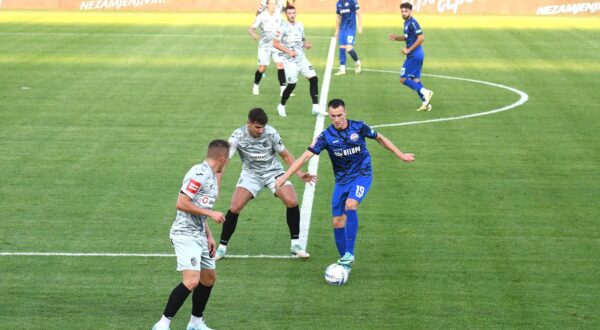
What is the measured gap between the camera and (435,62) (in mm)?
33375

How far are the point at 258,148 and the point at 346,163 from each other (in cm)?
124

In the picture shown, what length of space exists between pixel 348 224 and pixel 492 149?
318 inches

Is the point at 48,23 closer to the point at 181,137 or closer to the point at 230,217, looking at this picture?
the point at 181,137

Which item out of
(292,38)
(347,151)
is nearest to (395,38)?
(292,38)

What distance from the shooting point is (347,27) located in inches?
1262

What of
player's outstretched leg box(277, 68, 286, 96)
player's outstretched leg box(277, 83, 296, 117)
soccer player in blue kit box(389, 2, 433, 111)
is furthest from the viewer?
player's outstretched leg box(277, 68, 286, 96)

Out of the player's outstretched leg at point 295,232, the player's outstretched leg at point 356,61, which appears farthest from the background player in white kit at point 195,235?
the player's outstretched leg at point 356,61

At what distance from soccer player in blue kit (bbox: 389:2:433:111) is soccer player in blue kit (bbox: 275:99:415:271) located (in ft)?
37.6

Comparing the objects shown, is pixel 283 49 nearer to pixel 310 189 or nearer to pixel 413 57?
pixel 413 57

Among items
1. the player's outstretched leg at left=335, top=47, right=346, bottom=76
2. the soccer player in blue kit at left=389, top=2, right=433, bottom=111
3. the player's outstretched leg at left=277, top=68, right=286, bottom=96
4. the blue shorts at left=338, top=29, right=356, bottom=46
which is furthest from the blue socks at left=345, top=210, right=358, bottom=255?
the blue shorts at left=338, top=29, right=356, bottom=46

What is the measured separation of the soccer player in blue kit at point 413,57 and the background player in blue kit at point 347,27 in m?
5.82

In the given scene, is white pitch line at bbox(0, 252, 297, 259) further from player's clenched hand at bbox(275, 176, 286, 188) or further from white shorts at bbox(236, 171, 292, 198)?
player's clenched hand at bbox(275, 176, 286, 188)

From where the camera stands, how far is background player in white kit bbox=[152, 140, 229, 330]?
1102 centimetres

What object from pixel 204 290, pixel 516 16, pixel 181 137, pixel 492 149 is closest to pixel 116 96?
pixel 181 137
